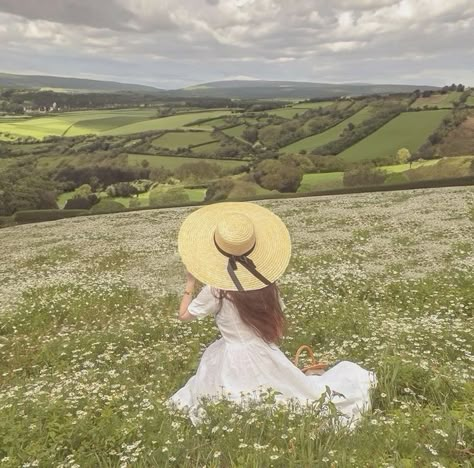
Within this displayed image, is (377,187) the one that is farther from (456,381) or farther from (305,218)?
(456,381)

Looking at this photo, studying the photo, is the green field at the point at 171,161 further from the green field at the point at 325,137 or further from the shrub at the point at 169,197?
the shrub at the point at 169,197

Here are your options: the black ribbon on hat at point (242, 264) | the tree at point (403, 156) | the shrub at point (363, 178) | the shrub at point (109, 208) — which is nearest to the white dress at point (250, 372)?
the black ribbon on hat at point (242, 264)

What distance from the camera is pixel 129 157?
474ft

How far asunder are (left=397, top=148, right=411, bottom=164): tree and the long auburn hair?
317ft

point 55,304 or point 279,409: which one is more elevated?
point 279,409

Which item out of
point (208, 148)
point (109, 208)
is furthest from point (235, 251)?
point (208, 148)

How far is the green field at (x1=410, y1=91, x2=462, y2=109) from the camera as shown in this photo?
431 ft

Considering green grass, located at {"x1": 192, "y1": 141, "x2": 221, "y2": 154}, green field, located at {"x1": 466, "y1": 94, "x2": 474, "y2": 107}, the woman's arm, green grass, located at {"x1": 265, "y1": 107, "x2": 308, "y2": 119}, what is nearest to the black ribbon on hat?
the woman's arm

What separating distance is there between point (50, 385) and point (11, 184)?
93.4 meters

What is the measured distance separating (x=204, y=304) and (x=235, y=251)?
39.6 inches

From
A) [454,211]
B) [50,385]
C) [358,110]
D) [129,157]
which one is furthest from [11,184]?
[358,110]

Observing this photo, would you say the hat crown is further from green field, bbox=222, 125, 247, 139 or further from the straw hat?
green field, bbox=222, 125, 247, 139

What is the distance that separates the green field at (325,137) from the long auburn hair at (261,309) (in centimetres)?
12609

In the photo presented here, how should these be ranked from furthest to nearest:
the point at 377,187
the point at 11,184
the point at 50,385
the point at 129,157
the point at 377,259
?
the point at 129,157, the point at 11,184, the point at 377,187, the point at 377,259, the point at 50,385
